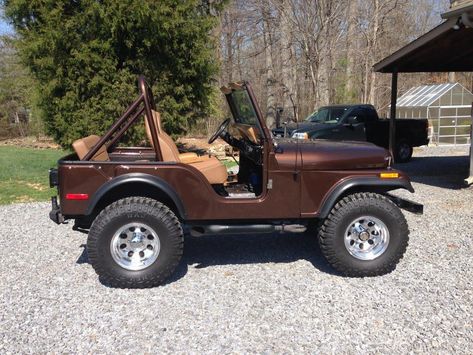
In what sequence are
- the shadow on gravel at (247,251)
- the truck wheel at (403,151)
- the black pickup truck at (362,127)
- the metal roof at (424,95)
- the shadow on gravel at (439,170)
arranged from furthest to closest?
the metal roof at (424,95)
the truck wheel at (403,151)
the black pickup truck at (362,127)
the shadow on gravel at (439,170)
the shadow on gravel at (247,251)

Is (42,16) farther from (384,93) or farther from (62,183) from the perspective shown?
(384,93)

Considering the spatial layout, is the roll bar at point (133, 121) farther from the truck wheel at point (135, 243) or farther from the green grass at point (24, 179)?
the green grass at point (24, 179)

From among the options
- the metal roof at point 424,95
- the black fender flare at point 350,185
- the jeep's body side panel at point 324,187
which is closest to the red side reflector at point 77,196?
the jeep's body side panel at point 324,187

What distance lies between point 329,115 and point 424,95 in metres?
8.91

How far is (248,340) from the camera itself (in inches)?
130

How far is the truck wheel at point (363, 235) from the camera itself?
14.3 ft

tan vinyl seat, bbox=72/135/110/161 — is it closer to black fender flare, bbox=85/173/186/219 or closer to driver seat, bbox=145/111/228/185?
black fender flare, bbox=85/173/186/219

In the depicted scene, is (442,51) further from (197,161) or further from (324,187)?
(197,161)

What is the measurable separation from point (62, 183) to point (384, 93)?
72.9 feet

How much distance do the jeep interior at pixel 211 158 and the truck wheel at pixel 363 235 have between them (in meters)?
0.82

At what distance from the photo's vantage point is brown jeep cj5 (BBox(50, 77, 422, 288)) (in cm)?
410

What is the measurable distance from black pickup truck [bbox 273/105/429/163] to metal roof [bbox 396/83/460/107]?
6050mm

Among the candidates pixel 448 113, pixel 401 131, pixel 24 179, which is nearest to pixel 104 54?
pixel 24 179

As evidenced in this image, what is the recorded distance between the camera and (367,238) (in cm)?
446
